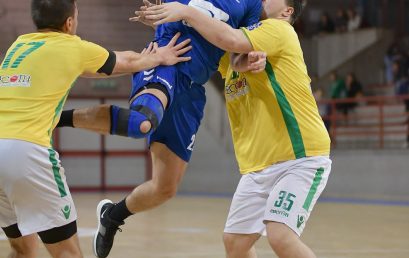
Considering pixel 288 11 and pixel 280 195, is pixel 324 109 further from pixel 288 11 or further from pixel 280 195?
pixel 280 195

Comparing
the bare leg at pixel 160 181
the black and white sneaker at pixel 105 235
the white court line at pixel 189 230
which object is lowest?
the white court line at pixel 189 230

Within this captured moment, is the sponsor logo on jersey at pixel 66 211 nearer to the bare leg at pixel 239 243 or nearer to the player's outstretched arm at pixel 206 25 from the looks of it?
the bare leg at pixel 239 243

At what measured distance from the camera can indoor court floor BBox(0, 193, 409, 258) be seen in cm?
815

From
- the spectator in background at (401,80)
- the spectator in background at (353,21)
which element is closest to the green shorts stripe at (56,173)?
the spectator in background at (401,80)

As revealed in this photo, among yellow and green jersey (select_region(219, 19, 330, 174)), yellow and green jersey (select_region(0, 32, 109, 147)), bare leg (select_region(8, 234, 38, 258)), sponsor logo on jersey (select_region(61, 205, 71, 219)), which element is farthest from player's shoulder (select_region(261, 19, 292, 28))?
bare leg (select_region(8, 234, 38, 258))

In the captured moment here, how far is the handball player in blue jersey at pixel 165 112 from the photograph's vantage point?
5.19 metres

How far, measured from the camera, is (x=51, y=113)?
4.70 m

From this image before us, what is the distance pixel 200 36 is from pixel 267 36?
2.29 feet

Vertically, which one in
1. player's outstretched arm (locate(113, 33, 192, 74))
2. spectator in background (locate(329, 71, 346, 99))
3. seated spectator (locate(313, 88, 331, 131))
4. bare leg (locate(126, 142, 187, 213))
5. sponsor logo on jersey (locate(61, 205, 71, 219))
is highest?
player's outstretched arm (locate(113, 33, 192, 74))

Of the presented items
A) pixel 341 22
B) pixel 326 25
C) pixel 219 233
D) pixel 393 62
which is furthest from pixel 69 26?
pixel 326 25

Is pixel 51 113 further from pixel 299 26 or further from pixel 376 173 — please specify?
pixel 299 26

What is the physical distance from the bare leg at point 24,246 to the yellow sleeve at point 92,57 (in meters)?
1.11

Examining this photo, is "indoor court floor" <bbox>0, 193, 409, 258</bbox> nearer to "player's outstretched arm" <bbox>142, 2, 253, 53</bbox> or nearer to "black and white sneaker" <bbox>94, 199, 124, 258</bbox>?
"black and white sneaker" <bbox>94, 199, 124, 258</bbox>

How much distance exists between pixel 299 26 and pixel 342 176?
20.2 feet
